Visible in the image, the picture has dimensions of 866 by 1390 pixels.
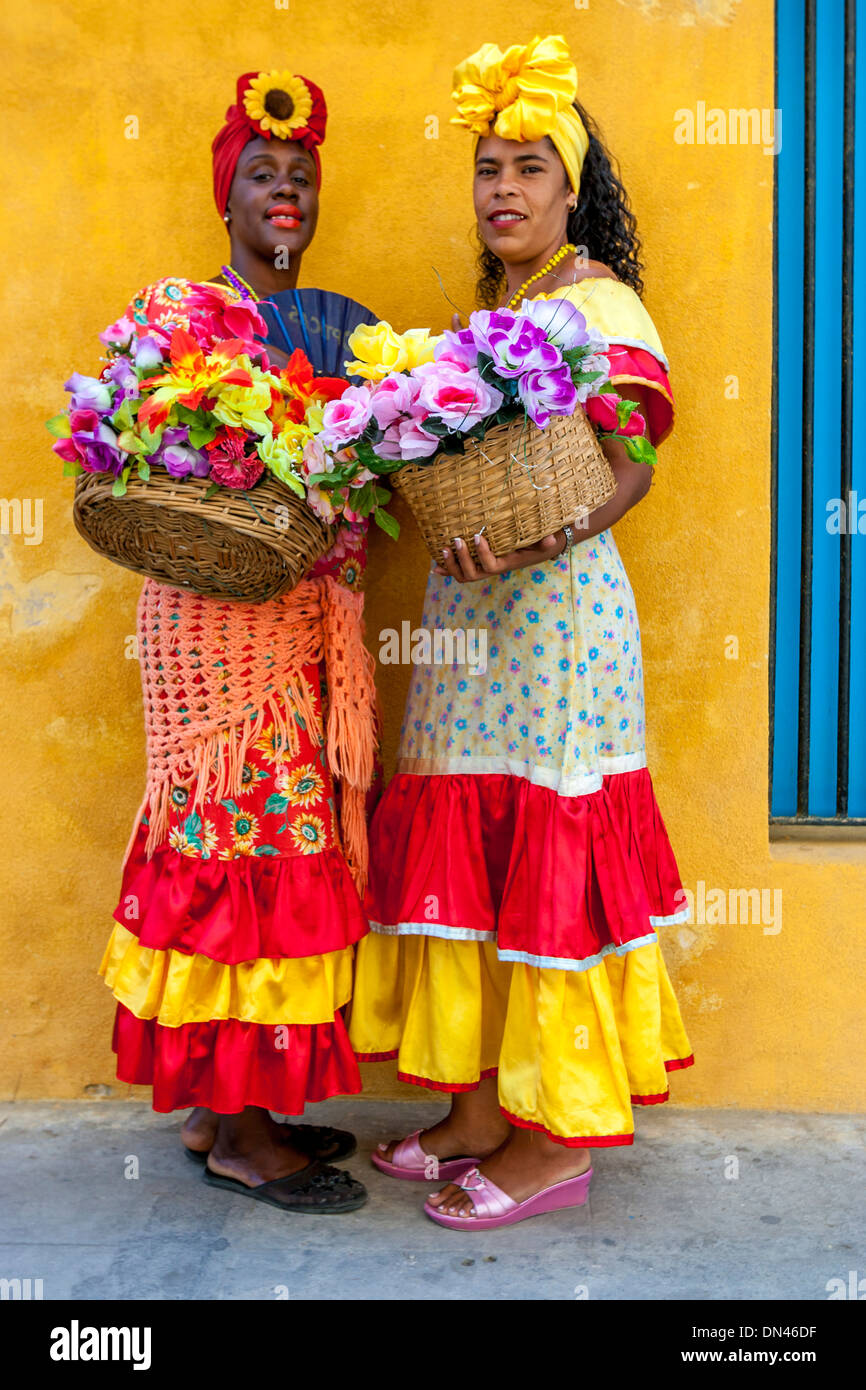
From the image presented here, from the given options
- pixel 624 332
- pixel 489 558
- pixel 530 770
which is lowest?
pixel 530 770

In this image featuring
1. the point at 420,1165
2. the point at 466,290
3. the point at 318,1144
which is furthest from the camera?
the point at 466,290

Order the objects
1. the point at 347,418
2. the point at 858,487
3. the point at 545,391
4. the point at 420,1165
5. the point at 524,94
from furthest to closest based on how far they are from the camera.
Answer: the point at 858,487, the point at 420,1165, the point at 524,94, the point at 347,418, the point at 545,391

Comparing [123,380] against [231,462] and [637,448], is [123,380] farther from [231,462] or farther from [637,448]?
[637,448]

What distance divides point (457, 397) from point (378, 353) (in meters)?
0.22

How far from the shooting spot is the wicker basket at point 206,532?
2324mm

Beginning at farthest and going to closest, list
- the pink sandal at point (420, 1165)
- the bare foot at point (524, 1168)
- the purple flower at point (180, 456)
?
the pink sandal at point (420, 1165) < the bare foot at point (524, 1168) < the purple flower at point (180, 456)

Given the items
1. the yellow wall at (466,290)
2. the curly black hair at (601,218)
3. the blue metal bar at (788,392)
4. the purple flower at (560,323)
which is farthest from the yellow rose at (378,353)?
the blue metal bar at (788,392)

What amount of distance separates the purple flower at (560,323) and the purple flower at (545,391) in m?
0.07

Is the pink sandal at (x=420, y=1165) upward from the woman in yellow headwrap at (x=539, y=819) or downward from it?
downward

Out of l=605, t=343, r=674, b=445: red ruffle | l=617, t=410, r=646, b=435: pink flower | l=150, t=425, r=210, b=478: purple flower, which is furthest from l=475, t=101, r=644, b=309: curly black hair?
l=150, t=425, r=210, b=478: purple flower

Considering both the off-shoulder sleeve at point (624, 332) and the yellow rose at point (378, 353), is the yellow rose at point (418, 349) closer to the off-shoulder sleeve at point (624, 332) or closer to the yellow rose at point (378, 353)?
the yellow rose at point (378, 353)

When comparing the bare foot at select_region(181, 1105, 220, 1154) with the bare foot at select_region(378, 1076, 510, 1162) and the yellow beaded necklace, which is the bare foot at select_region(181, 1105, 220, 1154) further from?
the yellow beaded necklace

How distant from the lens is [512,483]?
2.30 metres

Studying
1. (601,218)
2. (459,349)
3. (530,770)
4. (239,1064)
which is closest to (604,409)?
(459,349)
